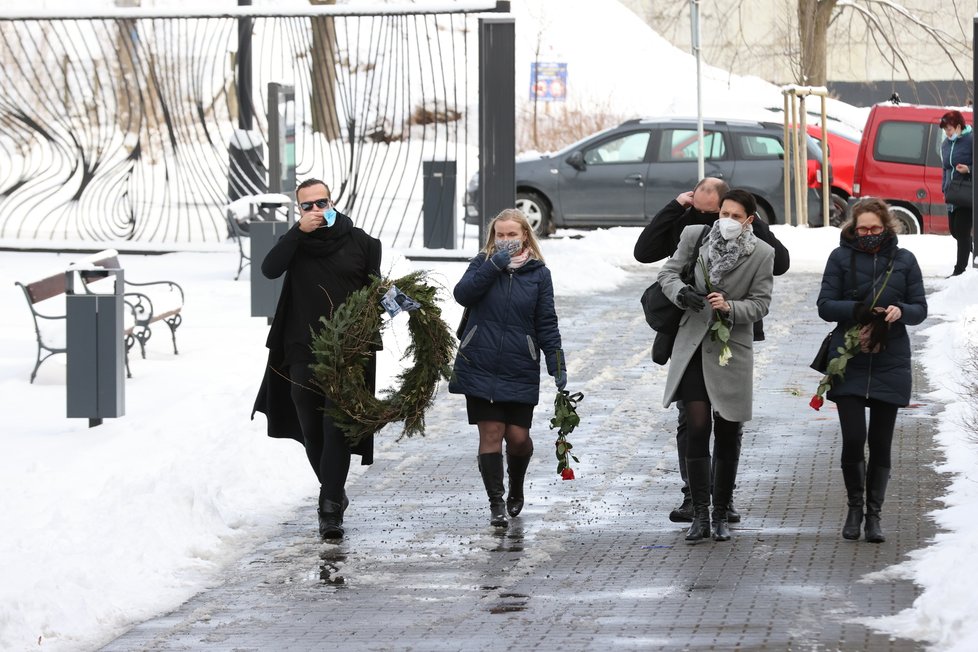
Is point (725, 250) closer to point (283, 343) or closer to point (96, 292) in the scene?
point (283, 343)

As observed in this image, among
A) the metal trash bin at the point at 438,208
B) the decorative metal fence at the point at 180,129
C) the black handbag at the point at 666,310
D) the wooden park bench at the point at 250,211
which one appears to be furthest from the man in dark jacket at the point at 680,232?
the metal trash bin at the point at 438,208

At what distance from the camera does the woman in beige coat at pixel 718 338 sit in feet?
23.3

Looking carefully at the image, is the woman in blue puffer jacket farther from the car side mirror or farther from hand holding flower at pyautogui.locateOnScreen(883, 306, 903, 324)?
the car side mirror

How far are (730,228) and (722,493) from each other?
1.15 meters

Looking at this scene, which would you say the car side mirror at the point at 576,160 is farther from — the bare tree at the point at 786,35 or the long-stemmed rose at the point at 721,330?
the bare tree at the point at 786,35

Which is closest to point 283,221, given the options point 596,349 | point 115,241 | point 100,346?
point 596,349

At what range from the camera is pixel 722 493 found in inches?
288

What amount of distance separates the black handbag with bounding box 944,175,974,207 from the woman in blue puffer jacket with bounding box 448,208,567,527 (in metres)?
10.1

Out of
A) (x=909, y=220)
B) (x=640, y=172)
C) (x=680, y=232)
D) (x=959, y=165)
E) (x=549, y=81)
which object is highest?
(x=549, y=81)

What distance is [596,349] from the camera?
13.2 m

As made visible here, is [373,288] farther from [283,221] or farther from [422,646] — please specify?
[283,221]

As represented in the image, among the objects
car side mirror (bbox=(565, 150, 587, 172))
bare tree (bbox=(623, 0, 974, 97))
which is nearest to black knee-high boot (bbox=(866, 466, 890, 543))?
car side mirror (bbox=(565, 150, 587, 172))

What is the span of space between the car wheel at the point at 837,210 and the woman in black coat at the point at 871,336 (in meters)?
15.6

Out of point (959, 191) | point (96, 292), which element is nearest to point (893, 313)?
point (96, 292)
